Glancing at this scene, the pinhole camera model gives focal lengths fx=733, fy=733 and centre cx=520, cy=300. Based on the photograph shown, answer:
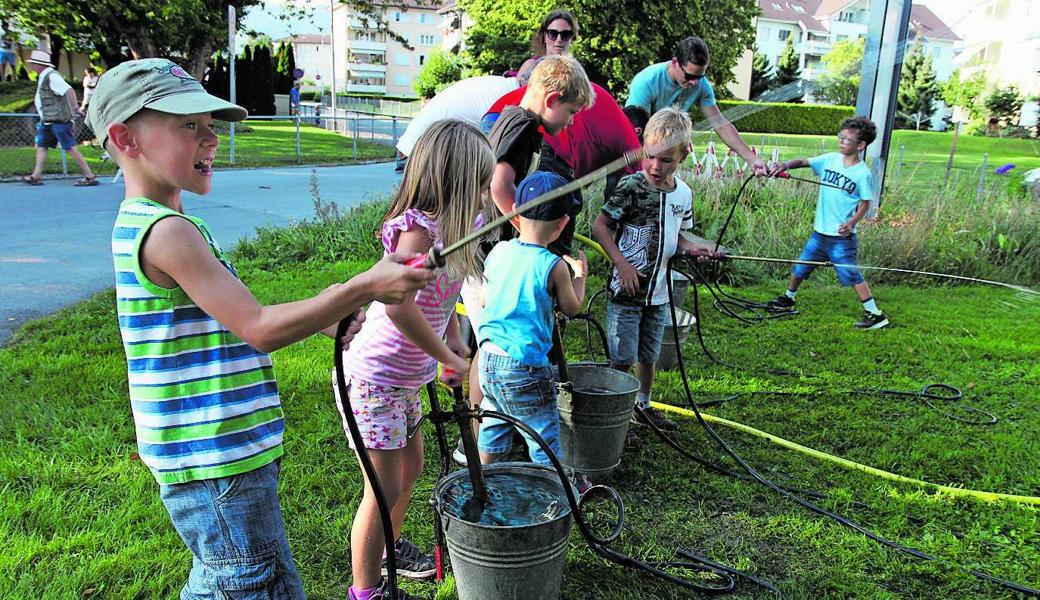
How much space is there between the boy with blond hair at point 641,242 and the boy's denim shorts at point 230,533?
239 cm

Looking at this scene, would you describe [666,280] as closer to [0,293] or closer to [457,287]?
[457,287]

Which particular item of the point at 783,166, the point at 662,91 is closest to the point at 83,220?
the point at 662,91

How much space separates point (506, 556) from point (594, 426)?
3.60 feet

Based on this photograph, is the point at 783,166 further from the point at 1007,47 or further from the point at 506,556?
the point at 506,556

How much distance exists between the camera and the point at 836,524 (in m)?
3.18

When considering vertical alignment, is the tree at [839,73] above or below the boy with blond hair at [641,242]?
above

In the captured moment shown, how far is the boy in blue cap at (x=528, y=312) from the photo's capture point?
263 cm

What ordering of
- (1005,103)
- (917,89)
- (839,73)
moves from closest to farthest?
(1005,103), (839,73), (917,89)

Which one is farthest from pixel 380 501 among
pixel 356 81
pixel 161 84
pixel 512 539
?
pixel 356 81

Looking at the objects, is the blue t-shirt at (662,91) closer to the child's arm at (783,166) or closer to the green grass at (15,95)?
the child's arm at (783,166)

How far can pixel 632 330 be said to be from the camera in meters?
3.82

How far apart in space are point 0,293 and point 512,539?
17.5 ft

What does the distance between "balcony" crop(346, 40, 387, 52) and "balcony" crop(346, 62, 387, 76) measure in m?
1.68

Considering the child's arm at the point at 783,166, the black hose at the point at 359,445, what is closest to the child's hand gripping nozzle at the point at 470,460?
the black hose at the point at 359,445
